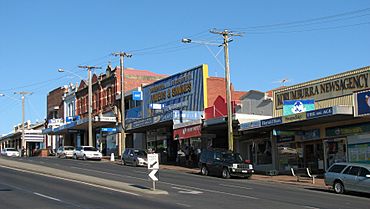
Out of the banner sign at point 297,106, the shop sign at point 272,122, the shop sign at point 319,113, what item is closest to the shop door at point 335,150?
the banner sign at point 297,106

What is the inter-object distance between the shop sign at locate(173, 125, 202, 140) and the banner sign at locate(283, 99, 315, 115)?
8.34 m

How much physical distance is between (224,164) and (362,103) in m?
8.52

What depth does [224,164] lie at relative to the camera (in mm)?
32531

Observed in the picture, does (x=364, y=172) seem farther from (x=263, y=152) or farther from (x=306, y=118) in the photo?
(x=263, y=152)

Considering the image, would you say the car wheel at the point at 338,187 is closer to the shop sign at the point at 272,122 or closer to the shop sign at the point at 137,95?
the shop sign at the point at 272,122

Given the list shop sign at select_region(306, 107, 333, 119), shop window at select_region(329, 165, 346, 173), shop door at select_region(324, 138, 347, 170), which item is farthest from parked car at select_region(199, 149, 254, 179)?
shop window at select_region(329, 165, 346, 173)

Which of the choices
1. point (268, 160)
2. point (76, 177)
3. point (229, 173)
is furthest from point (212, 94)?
point (76, 177)

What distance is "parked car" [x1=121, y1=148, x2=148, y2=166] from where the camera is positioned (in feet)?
139

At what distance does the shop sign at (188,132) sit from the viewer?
135 ft

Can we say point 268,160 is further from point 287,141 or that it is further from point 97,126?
point 97,126

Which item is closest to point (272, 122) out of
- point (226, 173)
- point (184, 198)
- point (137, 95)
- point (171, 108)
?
point (226, 173)

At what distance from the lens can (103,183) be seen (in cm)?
2464

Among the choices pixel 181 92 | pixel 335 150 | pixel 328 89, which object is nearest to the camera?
pixel 335 150

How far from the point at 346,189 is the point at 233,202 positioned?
806 centimetres
